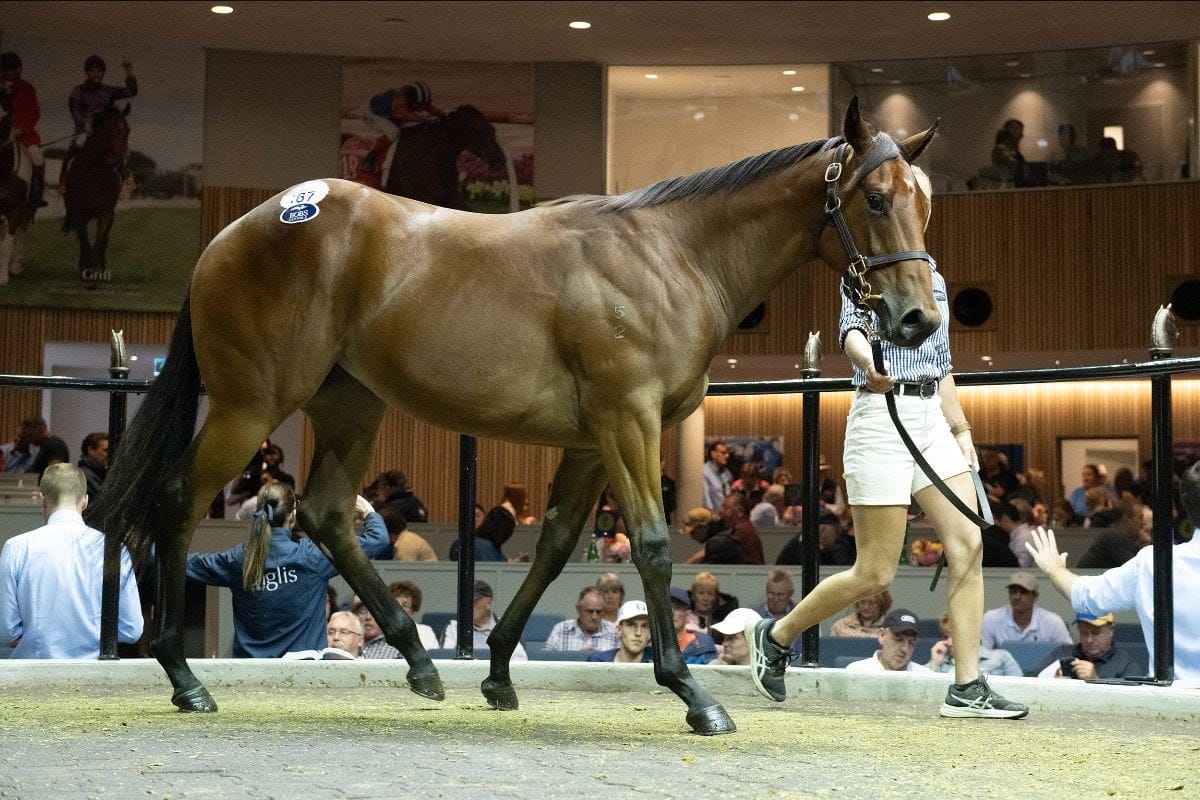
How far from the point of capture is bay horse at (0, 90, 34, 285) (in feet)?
64.5

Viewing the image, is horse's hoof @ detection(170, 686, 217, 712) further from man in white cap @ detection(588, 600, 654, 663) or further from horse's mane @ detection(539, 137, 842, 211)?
man in white cap @ detection(588, 600, 654, 663)

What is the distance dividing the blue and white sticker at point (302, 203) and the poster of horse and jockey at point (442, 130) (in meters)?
17.0

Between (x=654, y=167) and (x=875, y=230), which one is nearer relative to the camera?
(x=875, y=230)

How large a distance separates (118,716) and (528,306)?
64.4 inches

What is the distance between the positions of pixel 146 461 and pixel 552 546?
4.14 ft

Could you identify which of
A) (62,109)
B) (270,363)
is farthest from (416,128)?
(270,363)

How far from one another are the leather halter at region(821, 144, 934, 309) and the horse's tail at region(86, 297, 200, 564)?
194 cm

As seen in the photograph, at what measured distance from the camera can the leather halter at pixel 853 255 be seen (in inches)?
151

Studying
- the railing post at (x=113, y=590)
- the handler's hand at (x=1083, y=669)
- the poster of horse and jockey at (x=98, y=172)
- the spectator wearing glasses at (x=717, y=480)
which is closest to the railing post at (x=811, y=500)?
the handler's hand at (x=1083, y=669)

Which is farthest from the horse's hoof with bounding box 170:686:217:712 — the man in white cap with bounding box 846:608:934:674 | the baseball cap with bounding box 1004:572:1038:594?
the baseball cap with bounding box 1004:572:1038:594

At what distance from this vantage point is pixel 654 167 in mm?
21250

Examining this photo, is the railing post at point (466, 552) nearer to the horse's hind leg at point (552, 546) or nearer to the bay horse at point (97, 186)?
the horse's hind leg at point (552, 546)

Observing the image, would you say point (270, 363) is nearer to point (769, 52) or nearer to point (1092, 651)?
point (1092, 651)

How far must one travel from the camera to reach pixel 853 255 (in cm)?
390
